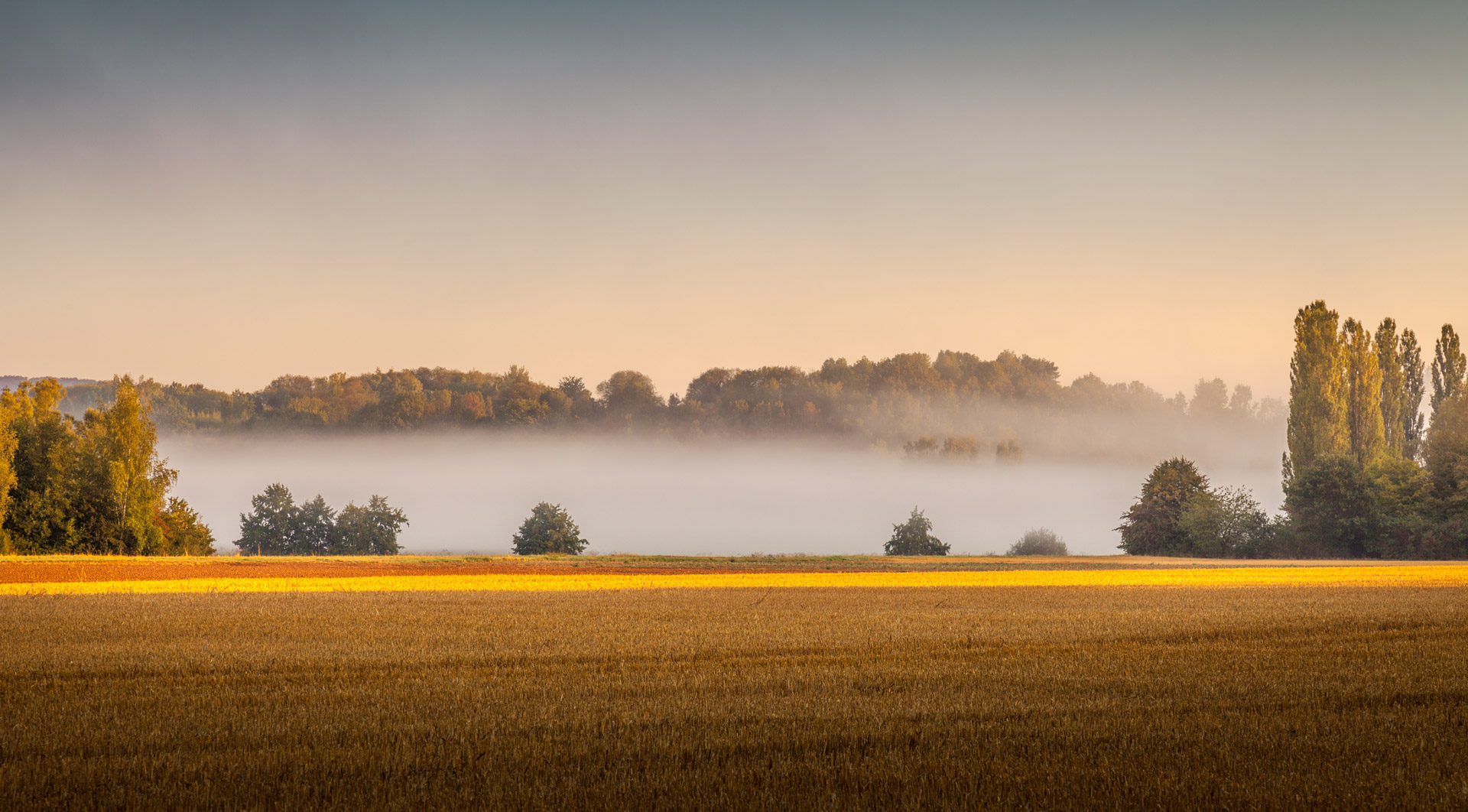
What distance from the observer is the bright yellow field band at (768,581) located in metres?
36.4

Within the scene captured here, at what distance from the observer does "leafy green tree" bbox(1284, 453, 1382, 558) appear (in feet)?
247

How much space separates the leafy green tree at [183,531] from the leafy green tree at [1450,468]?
302ft

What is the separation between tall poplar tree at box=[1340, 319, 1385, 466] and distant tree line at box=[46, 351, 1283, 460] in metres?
70.1

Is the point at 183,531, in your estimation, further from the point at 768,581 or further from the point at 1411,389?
the point at 1411,389

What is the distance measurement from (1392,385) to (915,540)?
4379 centimetres

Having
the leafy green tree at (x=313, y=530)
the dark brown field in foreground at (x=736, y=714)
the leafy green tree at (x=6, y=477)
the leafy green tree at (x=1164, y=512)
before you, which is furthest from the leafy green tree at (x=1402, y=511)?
the leafy green tree at (x=6, y=477)

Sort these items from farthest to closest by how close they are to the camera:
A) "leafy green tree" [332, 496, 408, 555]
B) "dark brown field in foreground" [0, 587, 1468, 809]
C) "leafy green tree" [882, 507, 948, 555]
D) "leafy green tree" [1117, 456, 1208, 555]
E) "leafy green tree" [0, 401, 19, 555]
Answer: "leafy green tree" [332, 496, 408, 555] → "leafy green tree" [882, 507, 948, 555] → "leafy green tree" [1117, 456, 1208, 555] → "leafy green tree" [0, 401, 19, 555] → "dark brown field in foreground" [0, 587, 1468, 809]

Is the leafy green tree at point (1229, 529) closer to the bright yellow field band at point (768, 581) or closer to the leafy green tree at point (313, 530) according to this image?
the bright yellow field band at point (768, 581)

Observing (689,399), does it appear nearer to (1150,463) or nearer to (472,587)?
A: (1150,463)

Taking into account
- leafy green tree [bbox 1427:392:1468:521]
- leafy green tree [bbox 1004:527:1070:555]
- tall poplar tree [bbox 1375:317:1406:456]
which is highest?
tall poplar tree [bbox 1375:317:1406:456]

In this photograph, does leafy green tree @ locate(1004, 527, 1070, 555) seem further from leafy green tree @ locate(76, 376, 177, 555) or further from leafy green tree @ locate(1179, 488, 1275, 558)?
leafy green tree @ locate(76, 376, 177, 555)

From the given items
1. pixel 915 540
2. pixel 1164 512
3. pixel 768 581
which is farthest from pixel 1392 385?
pixel 768 581

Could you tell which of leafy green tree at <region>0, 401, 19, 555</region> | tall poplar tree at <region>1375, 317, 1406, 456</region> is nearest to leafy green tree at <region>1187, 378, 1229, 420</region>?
tall poplar tree at <region>1375, 317, 1406, 456</region>

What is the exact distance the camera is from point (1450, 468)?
73688 millimetres
